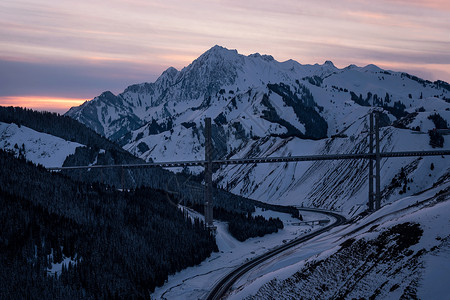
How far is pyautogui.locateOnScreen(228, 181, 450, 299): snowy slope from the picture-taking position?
162 ft

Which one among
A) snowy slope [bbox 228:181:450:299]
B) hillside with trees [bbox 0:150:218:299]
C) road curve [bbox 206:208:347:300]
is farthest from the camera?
road curve [bbox 206:208:347:300]

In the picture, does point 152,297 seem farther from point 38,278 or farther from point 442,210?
point 442,210

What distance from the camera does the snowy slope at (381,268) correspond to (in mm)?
49466

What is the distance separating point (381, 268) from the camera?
54125 millimetres

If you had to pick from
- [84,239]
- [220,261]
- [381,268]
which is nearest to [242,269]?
[220,261]

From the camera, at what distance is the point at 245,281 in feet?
258

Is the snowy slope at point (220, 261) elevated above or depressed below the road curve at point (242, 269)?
below

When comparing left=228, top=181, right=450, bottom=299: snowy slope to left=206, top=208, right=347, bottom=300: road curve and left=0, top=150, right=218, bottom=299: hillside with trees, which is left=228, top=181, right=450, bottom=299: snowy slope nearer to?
left=206, top=208, right=347, bottom=300: road curve

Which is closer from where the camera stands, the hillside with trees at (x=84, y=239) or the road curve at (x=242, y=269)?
the hillside with trees at (x=84, y=239)

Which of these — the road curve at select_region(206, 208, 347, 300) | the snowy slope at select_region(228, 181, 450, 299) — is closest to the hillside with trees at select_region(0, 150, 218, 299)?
the road curve at select_region(206, 208, 347, 300)

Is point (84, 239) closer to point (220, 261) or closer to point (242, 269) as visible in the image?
point (220, 261)

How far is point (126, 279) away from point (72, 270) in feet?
25.1

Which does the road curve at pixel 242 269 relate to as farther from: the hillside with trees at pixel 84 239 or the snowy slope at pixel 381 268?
the hillside with trees at pixel 84 239

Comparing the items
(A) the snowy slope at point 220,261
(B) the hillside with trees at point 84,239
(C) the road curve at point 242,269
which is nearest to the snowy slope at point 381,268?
(C) the road curve at point 242,269
